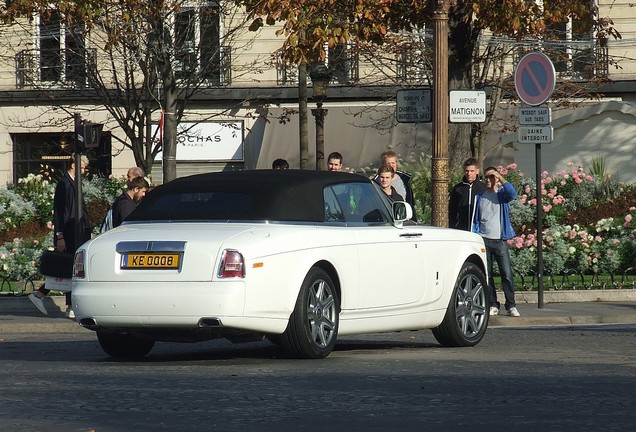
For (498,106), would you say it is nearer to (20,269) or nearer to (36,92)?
(36,92)

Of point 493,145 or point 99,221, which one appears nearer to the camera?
point 99,221

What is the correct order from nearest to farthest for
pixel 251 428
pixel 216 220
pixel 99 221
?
1. pixel 251 428
2. pixel 216 220
3. pixel 99 221

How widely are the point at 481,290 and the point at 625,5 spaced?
25548mm

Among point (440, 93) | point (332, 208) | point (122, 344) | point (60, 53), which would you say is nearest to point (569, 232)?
point (440, 93)

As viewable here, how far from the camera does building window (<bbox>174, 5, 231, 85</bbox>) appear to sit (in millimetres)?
30922

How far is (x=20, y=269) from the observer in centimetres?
2219

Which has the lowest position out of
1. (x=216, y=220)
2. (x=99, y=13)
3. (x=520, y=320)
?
(x=520, y=320)

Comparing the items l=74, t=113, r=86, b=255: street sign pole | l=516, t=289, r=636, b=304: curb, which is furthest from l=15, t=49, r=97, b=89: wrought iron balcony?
l=516, t=289, r=636, b=304: curb

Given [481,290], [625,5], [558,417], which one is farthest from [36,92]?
[558,417]

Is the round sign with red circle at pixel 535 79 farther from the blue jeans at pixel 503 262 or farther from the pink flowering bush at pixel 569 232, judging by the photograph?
the pink flowering bush at pixel 569 232

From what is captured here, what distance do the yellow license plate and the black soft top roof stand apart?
0.75 metres

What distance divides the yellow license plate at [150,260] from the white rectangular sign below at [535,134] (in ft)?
27.8

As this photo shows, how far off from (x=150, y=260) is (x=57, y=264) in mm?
5992

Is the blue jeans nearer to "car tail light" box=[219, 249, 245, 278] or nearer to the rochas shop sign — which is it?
"car tail light" box=[219, 249, 245, 278]
